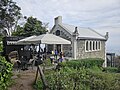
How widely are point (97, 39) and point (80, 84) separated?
23996 mm

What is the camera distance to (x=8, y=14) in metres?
34.2

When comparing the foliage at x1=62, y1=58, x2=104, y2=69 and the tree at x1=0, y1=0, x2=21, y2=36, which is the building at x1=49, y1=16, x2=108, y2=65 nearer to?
the foliage at x1=62, y1=58, x2=104, y2=69

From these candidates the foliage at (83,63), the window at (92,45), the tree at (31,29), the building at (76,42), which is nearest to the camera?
the foliage at (83,63)

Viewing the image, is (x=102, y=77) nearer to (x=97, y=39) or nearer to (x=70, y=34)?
(x=70, y=34)

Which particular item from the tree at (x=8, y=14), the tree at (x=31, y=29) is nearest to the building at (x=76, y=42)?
the tree at (x=31, y=29)

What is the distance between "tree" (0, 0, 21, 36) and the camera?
108 ft

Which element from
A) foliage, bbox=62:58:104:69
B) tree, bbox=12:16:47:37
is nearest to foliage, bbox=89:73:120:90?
foliage, bbox=62:58:104:69

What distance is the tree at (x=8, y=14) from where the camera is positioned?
3288 centimetres

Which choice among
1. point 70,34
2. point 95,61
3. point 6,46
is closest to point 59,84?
point 95,61

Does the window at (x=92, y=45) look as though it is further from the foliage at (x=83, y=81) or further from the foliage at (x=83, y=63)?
the foliage at (x=83, y=81)

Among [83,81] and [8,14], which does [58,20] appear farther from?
[83,81]

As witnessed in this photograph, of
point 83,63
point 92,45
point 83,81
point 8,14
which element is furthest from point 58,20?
point 83,81

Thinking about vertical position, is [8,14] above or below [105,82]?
above

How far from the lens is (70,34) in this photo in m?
25.8
